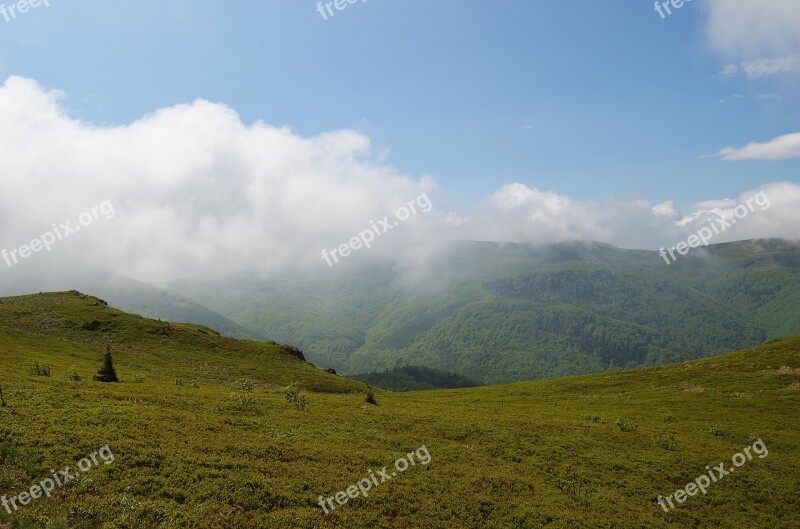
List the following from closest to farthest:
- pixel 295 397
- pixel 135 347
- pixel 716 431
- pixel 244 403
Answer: pixel 244 403 < pixel 295 397 < pixel 716 431 < pixel 135 347

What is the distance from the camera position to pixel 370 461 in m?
29.0

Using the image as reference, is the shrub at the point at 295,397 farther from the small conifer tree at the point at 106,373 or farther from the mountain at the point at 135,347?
the mountain at the point at 135,347

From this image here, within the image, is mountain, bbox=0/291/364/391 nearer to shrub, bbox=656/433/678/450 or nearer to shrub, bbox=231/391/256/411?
shrub, bbox=231/391/256/411

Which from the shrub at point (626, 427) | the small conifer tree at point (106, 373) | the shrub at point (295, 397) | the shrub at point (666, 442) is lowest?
the shrub at point (666, 442)

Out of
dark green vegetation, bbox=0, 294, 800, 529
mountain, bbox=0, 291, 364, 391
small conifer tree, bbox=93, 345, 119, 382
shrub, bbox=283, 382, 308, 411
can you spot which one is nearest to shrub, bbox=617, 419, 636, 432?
dark green vegetation, bbox=0, 294, 800, 529

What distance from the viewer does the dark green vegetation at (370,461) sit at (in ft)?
68.1

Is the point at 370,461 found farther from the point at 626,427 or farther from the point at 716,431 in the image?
the point at 716,431

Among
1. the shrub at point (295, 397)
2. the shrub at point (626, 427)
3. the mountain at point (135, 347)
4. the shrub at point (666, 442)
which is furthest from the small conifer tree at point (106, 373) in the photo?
the shrub at point (666, 442)

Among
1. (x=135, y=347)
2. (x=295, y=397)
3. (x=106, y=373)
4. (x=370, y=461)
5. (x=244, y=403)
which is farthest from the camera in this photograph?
(x=135, y=347)

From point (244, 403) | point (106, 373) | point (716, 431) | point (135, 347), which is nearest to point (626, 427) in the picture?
point (716, 431)

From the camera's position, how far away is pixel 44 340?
79.2m

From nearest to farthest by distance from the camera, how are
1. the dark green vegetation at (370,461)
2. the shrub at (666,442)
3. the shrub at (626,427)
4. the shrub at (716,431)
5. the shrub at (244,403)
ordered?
the dark green vegetation at (370,461) → the shrub at (244,403) → the shrub at (666,442) → the shrub at (626,427) → the shrub at (716,431)

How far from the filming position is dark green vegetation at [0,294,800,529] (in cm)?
2077

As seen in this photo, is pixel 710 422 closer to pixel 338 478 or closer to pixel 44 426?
pixel 338 478
